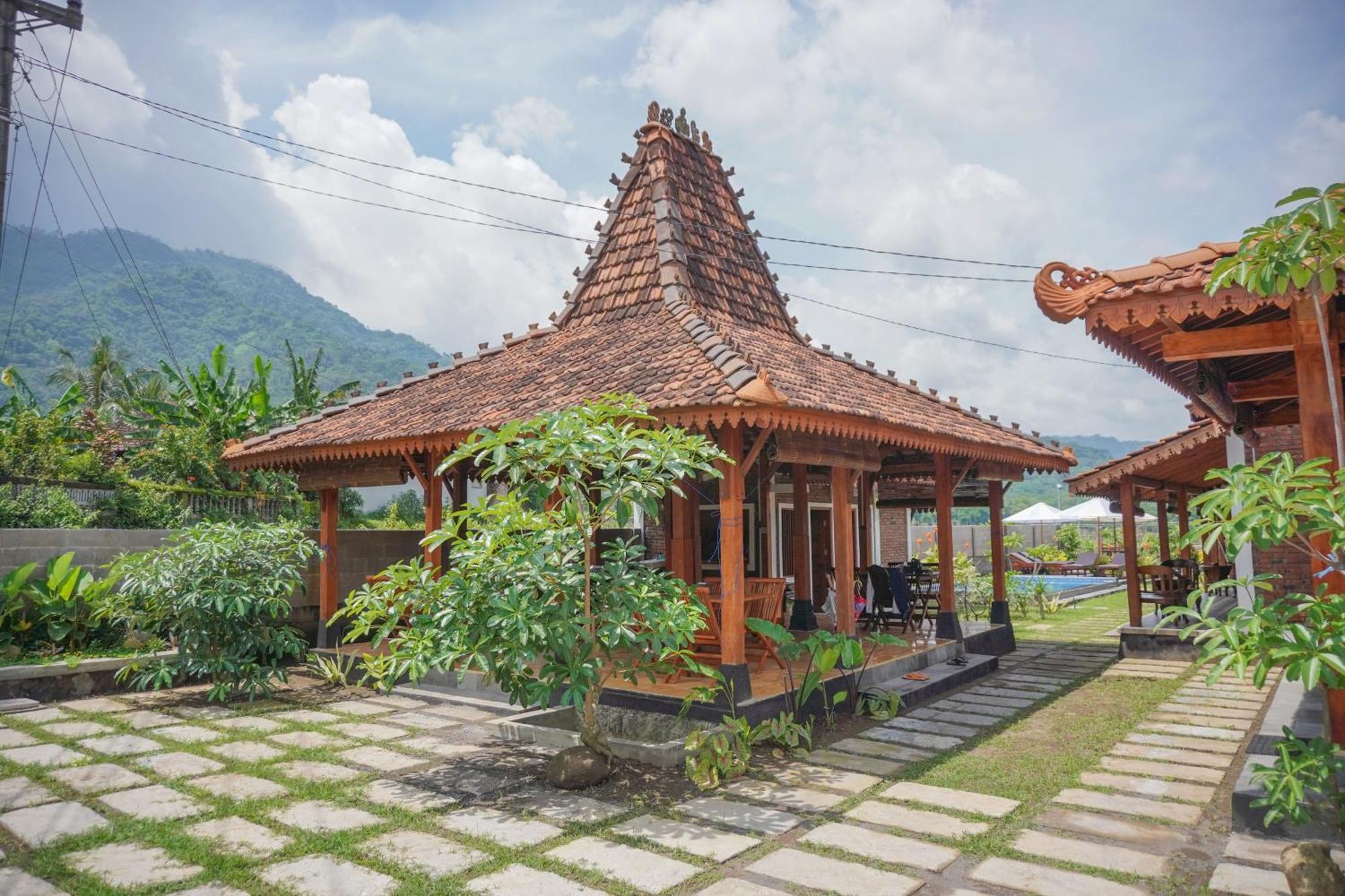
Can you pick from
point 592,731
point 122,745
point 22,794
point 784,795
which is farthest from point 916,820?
point 122,745

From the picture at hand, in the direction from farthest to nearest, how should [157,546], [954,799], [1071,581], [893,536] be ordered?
[1071,581] → [893,536] → [157,546] → [954,799]

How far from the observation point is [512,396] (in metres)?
8.30

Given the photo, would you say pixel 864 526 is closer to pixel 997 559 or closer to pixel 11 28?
pixel 997 559

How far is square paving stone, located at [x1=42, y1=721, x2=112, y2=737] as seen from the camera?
6.82 m

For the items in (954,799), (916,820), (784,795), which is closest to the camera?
(916,820)

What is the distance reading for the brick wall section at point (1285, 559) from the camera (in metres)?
11.4

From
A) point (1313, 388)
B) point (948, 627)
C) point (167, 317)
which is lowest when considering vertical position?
point (948, 627)

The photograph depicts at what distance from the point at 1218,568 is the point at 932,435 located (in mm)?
7601

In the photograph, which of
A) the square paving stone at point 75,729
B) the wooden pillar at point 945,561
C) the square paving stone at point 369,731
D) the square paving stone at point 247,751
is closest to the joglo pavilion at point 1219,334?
the wooden pillar at point 945,561

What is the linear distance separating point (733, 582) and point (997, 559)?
6.77 metres

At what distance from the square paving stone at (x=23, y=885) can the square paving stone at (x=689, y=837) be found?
2640 millimetres

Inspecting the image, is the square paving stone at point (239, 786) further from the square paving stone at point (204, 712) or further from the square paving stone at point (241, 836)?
the square paving stone at point (204, 712)

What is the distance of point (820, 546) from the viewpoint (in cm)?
Answer: 1409

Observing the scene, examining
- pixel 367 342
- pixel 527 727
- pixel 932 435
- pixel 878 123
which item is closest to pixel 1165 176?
pixel 878 123
